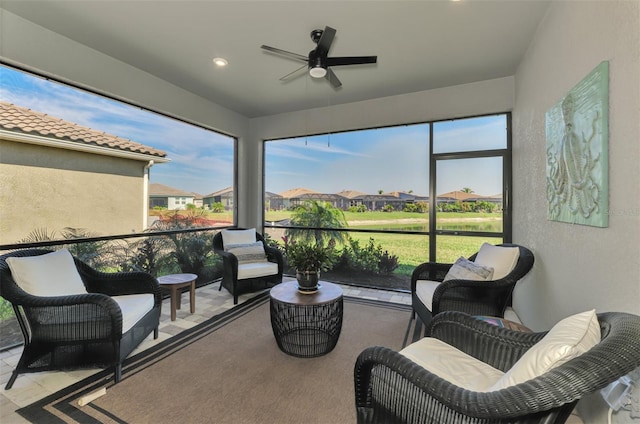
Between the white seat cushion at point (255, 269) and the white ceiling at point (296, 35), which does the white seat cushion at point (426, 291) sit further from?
the white ceiling at point (296, 35)

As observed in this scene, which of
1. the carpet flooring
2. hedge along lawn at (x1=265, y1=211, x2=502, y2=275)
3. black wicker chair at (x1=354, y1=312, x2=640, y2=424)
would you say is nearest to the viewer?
black wicker chair at (x1=354, y1=312, x2=640, y2=424)

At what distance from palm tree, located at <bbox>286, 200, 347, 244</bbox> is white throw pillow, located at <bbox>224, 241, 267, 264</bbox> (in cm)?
105

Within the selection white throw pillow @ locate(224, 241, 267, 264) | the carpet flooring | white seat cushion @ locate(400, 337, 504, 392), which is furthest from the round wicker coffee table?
white throw pillow @ locate(224, 241, 267, 264)

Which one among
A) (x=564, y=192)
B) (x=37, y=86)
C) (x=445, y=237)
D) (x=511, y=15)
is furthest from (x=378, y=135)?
(x=37, y=86)

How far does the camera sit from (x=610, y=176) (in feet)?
4.89

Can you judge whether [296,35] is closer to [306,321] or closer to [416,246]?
[306,321]

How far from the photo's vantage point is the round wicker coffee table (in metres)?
2.45

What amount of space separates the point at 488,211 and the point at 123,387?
4.35 meters

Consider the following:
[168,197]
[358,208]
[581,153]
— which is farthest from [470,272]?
[168,197]

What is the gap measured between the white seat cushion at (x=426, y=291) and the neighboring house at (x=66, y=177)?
3.68 meters

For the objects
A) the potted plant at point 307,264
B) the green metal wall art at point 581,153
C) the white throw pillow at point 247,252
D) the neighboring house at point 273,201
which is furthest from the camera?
the neighboring house at point 273,201

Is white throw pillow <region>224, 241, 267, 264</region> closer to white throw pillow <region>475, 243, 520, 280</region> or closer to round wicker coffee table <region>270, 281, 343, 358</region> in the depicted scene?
round wicker coffee table <region>270, 281, 343, 358</region>

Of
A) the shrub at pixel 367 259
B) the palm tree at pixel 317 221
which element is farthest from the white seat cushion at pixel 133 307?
the shrub at pixel 367 259

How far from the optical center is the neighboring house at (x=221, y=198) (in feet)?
15.4
